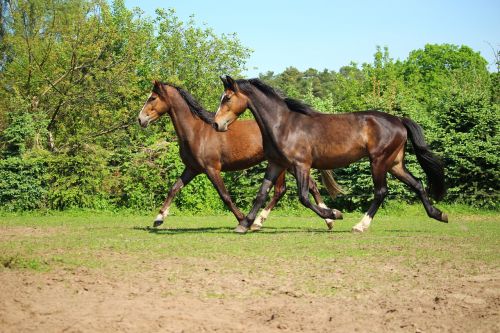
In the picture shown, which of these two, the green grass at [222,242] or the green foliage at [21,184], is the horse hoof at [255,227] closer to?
the green grass at [222,242]

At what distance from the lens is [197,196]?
20203mm

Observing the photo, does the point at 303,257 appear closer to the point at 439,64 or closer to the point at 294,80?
the point at 439,64

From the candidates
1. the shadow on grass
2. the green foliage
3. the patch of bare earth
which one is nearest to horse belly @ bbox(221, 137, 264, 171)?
the shadow on grass

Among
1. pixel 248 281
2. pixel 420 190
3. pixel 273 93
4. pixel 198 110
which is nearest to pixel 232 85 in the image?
pixel 273 93

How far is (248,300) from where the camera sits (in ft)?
22.1

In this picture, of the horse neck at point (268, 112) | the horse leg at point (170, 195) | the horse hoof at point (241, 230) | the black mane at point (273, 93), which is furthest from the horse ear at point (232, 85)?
the horse hoof at point (241, 230)

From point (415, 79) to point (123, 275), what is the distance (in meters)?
63.6

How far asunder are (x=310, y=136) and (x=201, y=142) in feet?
7.71

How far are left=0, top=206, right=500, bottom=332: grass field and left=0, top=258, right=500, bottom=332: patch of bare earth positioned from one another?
0.01 meters

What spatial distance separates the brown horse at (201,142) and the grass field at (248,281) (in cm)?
113

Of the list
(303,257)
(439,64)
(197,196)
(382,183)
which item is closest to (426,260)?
(303,257)

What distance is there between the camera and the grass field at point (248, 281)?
19.5 feet

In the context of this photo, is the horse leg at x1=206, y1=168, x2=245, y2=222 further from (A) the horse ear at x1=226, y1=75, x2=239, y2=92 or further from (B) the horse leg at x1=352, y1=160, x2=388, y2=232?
(B) the horse leg at x1=352, y1=160, x2=388, y2=232

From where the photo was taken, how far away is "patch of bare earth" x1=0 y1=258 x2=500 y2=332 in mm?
5812
